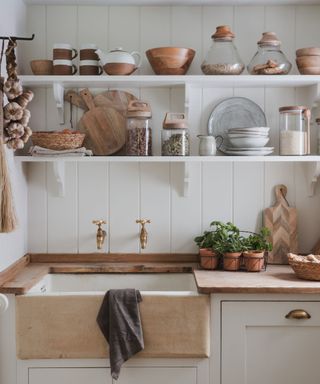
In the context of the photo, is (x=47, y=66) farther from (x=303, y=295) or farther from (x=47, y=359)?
(x=303, y=295)

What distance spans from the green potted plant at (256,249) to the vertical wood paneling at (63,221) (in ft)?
2.88

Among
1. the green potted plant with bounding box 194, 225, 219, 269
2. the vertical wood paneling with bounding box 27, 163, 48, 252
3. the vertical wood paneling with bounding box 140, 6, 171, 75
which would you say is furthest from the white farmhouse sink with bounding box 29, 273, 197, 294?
the vertical wood paneling with bounding box 140, 6, 171, 75

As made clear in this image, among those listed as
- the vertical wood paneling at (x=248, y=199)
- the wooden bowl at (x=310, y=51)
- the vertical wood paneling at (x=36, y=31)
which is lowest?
the vertical wood paneling at (x=248, y=199)

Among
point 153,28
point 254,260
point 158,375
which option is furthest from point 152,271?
point 153,28

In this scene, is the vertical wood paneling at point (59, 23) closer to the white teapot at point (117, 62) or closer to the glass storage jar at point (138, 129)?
the white teapot at point (117, 62)

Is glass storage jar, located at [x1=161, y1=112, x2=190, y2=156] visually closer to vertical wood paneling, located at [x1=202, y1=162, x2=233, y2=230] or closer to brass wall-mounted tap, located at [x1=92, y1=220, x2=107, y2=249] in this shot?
vertical wood paneling, located at [x1=202, y1=162, x2=233, y2=230]

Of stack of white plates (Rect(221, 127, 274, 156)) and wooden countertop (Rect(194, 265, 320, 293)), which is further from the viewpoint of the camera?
stack of white plates (Rect(221, 127, 274, 156))

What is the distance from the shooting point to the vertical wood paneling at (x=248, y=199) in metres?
3.03

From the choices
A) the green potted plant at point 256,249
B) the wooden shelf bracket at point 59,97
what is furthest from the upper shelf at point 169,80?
the green potted plant at point 256,249

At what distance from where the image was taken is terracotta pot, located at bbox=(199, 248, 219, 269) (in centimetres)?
280

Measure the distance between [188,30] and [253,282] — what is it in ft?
4.36

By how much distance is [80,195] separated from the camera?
304 cm

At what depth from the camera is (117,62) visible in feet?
9.06

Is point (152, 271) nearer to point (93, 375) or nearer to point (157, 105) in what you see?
point (93, 375)
